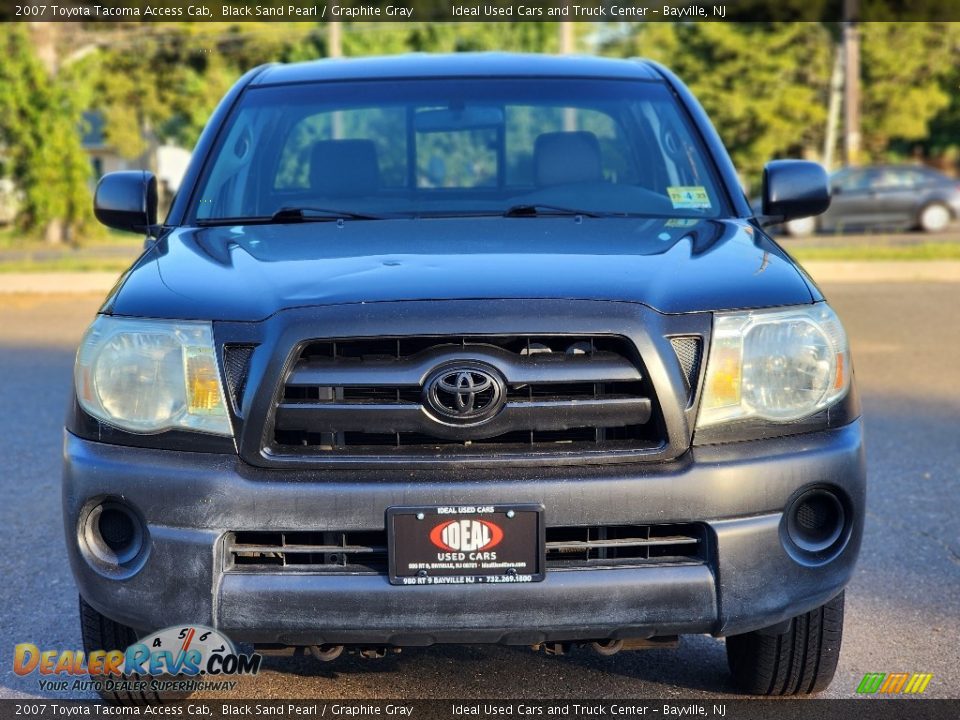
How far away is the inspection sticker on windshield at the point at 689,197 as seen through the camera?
397 centimetres

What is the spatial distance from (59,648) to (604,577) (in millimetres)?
1862

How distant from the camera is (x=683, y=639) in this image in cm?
A: 386

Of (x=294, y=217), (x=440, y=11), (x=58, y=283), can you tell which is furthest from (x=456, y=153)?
(x=440, y=11)

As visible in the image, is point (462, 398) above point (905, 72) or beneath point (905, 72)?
above

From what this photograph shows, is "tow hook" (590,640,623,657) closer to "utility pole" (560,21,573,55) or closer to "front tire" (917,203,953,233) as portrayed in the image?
"utility pole" (560,21,573,55)

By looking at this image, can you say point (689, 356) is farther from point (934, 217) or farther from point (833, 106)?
point (833, 106)

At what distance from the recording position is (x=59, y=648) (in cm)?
379

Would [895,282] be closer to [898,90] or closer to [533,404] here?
[533,404]

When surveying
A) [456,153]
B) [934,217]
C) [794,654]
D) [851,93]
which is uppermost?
[456,153]

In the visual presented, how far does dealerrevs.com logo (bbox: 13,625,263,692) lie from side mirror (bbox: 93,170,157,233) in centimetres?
139

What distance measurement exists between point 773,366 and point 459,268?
75cm

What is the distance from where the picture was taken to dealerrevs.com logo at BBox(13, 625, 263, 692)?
9.64 feet

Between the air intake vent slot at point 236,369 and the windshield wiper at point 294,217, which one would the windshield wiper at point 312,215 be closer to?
the windshield wiper at point 294,217

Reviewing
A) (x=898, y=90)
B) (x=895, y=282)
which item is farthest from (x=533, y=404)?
(x=898, y=90)
